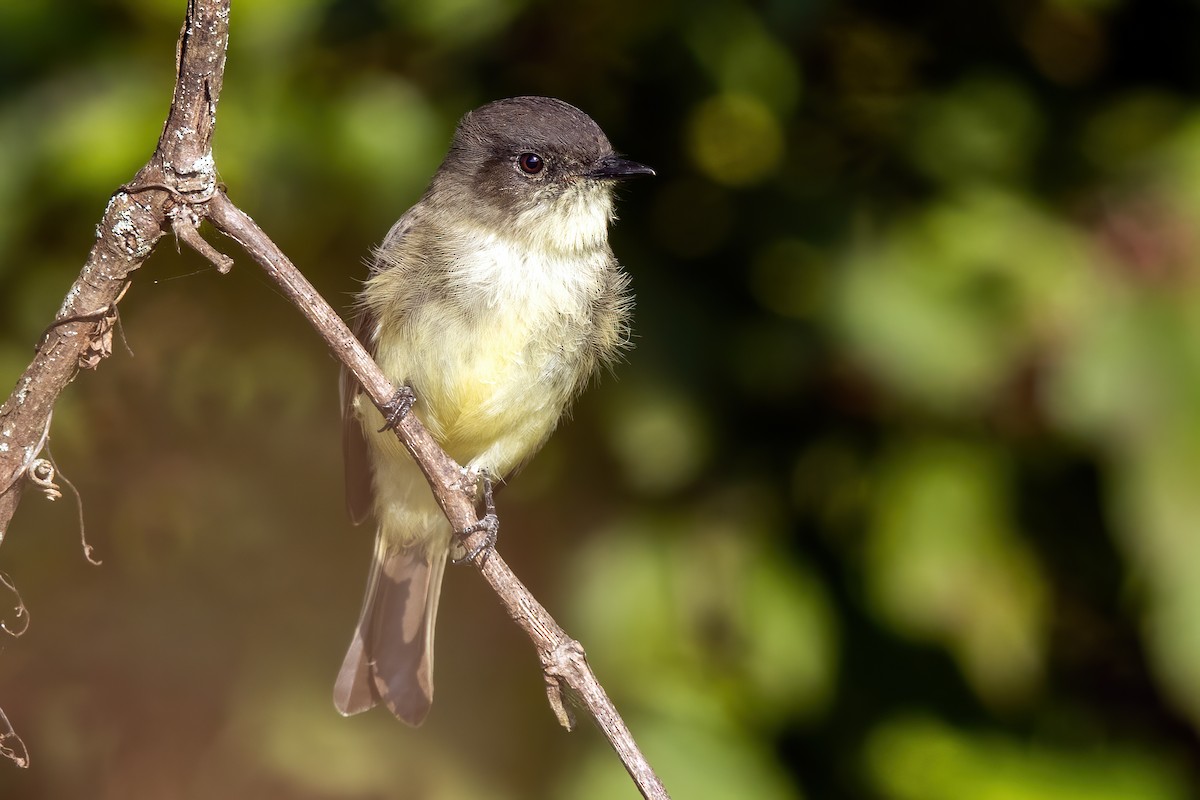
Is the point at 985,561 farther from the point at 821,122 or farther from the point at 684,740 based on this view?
the point at 821,122

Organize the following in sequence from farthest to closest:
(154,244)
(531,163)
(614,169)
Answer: (531,163)
(614,169)
(154,244)

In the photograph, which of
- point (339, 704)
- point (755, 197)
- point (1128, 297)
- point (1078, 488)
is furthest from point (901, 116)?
point (339, 704)

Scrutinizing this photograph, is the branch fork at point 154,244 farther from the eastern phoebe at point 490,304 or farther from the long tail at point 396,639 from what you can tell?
the long tail at point 396,639

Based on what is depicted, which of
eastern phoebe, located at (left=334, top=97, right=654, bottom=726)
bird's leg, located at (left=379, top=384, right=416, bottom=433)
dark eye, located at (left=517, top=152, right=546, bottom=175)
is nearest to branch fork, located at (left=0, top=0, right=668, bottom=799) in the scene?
bird's leg, located at (left=379, top=384, right=416, bottom=433)

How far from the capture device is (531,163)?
11.1 feet

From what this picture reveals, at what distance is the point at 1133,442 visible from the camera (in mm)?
3014

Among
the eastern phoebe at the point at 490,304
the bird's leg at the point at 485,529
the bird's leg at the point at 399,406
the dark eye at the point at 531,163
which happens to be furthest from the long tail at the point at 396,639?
the dark eye at the point at 531,163

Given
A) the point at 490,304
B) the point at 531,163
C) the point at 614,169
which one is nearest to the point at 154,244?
the point at 490,304

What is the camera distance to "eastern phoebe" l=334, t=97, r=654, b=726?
310 centimetres

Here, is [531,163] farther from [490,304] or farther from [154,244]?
[154,244]

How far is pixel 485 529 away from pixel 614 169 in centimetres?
87

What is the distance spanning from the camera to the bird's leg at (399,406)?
2.41 metres

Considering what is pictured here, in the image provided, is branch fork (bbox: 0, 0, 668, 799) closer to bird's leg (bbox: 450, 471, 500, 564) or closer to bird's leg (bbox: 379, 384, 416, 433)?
bird's leg (bbox: 379, 384, 416, 433)

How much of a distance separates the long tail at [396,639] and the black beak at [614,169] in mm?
1187
